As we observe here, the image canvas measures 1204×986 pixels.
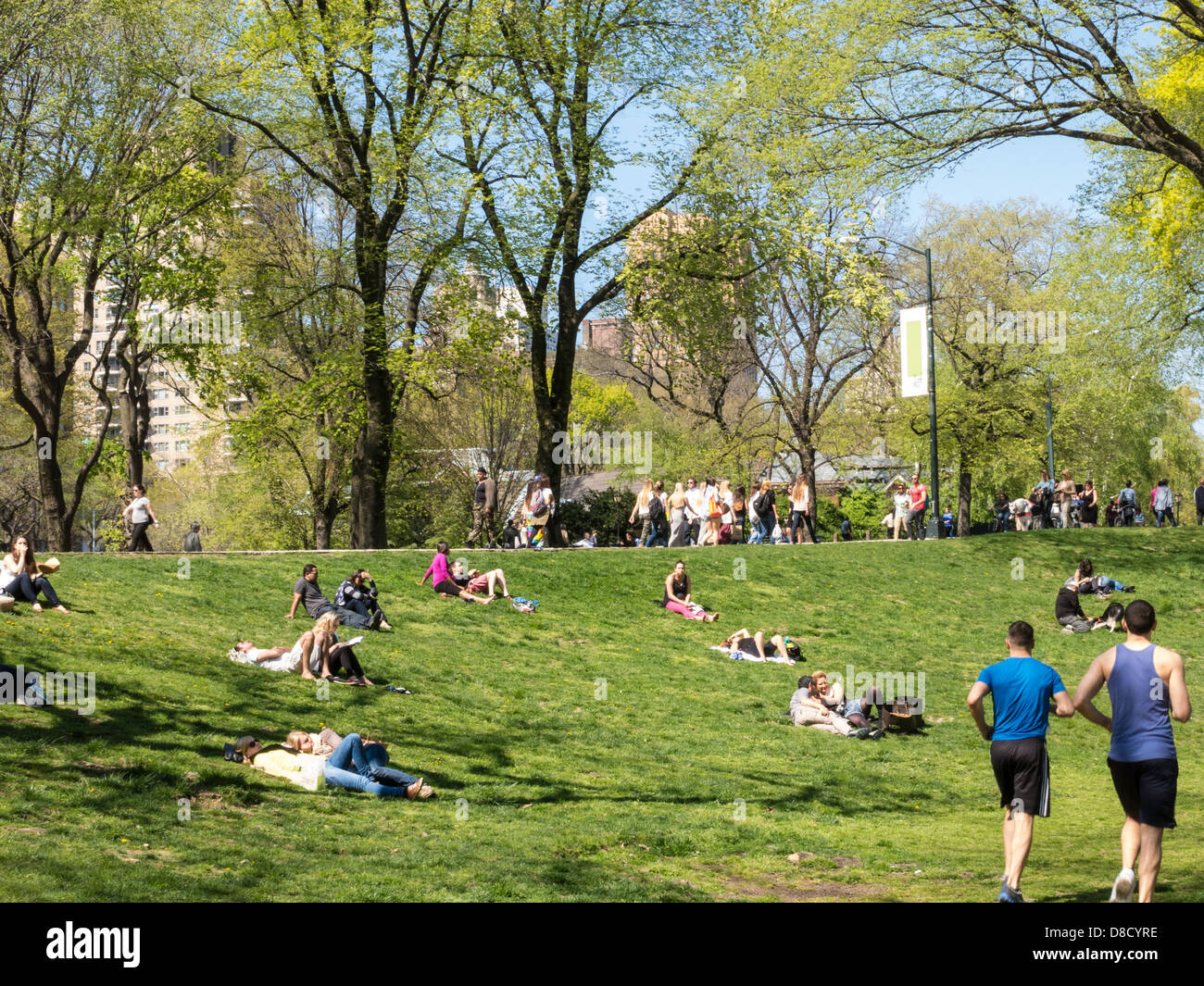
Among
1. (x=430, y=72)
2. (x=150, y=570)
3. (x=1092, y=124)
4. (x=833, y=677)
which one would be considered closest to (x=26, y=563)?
(x=150, y=570)

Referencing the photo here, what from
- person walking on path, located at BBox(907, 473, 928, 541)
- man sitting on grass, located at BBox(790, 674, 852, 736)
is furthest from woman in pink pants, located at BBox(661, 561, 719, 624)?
person walking on path, located at BBox(907, 473, 928, 541)

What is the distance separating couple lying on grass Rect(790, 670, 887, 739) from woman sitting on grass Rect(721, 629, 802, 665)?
304cm

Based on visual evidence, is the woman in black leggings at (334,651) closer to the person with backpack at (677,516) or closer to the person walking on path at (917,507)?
the person with backpack at (677,516)

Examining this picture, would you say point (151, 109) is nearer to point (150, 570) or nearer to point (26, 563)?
point (150, 570)

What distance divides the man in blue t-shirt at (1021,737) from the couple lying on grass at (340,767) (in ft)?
19.0

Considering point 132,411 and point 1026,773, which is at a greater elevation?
point 132,411

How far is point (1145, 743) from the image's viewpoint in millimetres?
7027

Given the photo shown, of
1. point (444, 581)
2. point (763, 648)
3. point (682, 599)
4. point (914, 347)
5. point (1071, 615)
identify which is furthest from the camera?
point (914, 347)

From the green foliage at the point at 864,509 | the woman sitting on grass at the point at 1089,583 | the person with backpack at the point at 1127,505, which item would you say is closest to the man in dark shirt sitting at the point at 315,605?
the woman sitting on grass at the point at 1089,583

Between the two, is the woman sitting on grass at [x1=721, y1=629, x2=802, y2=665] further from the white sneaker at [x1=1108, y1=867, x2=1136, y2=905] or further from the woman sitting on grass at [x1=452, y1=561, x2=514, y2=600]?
the white sneaker at [x1=1108, y1=867, x2=1136, y2=905]

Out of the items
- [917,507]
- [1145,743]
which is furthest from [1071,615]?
[1145,743]

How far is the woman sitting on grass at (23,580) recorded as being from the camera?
626 inches

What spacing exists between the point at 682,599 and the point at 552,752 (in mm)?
9199

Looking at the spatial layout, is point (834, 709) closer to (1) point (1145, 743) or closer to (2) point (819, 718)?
(2) point (819, 718)
